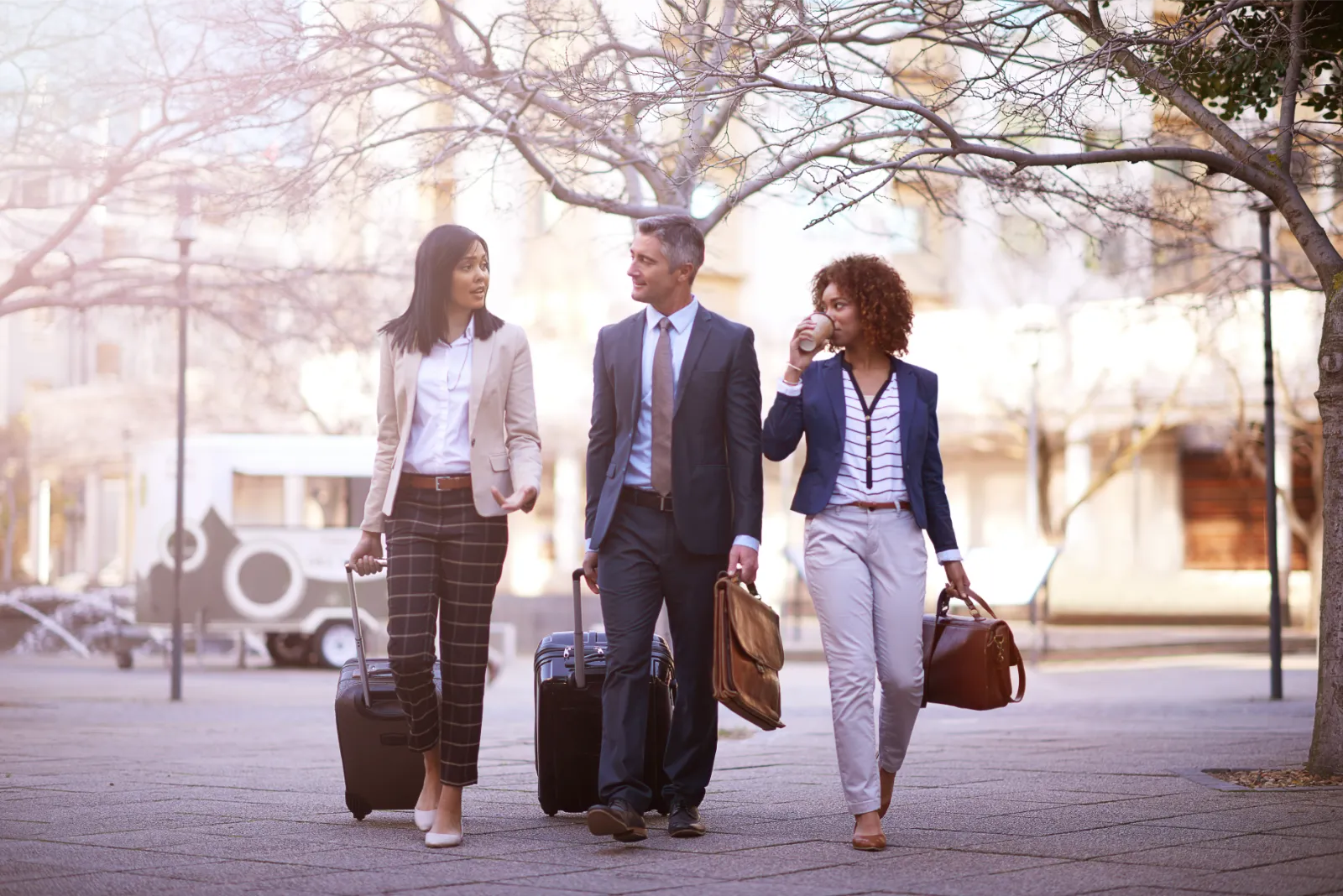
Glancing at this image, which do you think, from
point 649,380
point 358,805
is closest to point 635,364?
point 649,380

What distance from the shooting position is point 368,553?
245 inches

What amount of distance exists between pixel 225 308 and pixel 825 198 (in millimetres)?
12293

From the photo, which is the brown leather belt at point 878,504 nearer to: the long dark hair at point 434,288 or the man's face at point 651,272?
the man's face at point 651,272

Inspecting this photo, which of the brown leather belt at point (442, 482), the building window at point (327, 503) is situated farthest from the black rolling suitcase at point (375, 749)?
the building window at point (327, 503)

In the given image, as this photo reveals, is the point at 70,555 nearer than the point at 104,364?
Yes

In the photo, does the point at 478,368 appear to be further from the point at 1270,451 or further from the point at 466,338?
the point at 1270,451

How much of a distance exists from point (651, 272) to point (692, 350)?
313mm

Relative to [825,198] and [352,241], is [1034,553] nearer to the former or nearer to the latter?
[825,198]

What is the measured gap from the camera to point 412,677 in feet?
20.4

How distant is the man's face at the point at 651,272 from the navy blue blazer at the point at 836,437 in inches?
22.7

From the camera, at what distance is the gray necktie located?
612 cm

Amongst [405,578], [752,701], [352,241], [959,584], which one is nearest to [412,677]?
[405,578]

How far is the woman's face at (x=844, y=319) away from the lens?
6.21 m

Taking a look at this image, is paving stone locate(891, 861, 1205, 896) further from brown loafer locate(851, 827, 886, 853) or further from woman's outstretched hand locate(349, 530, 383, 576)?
woman's outstretched hand locate(349, 530, 383, 576)
